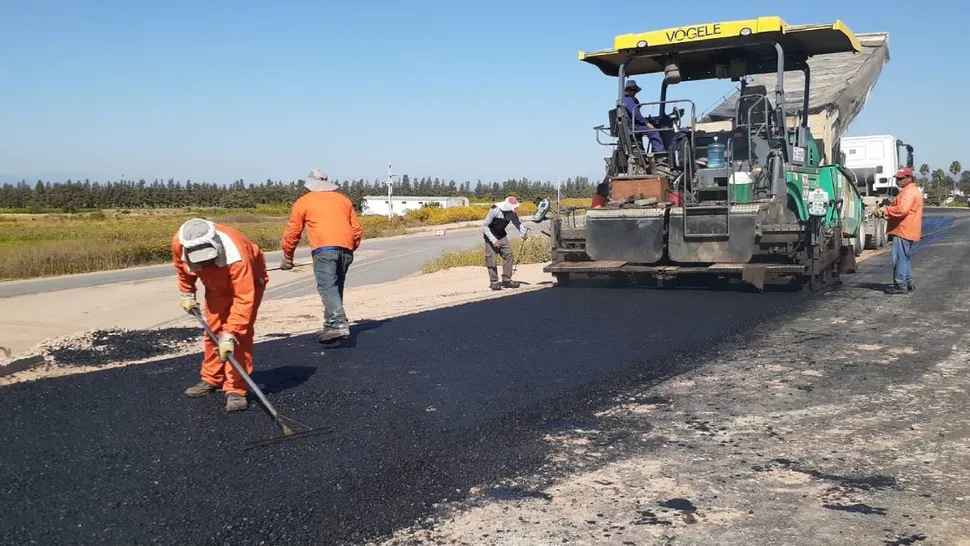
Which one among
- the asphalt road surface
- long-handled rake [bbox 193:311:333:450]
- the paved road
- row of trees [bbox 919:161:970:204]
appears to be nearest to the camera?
the asphalt road surface

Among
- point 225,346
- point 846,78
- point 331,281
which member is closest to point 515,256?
point 846,78

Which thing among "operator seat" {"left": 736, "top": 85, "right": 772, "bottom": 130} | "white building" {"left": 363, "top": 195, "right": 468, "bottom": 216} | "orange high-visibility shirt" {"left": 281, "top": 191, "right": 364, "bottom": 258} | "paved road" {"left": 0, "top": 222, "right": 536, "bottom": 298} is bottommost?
"paved road" {"left": 0, "top": 222, "right": 536, "bottom": 298}

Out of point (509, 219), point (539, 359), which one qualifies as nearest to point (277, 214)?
point (509, 219)

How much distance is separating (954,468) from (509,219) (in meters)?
8.07

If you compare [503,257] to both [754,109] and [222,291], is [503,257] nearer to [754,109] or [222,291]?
[754,109]

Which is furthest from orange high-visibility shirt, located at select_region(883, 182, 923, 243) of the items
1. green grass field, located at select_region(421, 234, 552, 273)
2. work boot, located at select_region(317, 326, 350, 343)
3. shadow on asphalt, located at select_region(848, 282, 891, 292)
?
green grass field, located at select_region(421, 234, 552, 273)

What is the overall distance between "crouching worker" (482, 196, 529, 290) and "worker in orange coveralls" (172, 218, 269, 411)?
21.3 ft

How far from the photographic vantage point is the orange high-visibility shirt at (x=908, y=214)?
903 cm

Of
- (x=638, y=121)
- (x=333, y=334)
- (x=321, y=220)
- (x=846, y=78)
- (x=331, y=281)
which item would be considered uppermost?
(x=846, y=78)

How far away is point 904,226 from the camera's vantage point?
29.7 ft

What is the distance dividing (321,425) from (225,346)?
68cm

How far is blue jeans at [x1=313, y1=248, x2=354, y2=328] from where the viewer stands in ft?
21.6

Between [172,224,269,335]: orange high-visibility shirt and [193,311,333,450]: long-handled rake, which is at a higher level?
[172,224,269,335]: orange high-visibility shirt

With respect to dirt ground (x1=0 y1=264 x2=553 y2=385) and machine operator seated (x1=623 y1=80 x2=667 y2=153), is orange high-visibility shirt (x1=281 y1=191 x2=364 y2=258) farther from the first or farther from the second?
machine operator seated (x1=623 y1=80 x2=667 y2=153)
